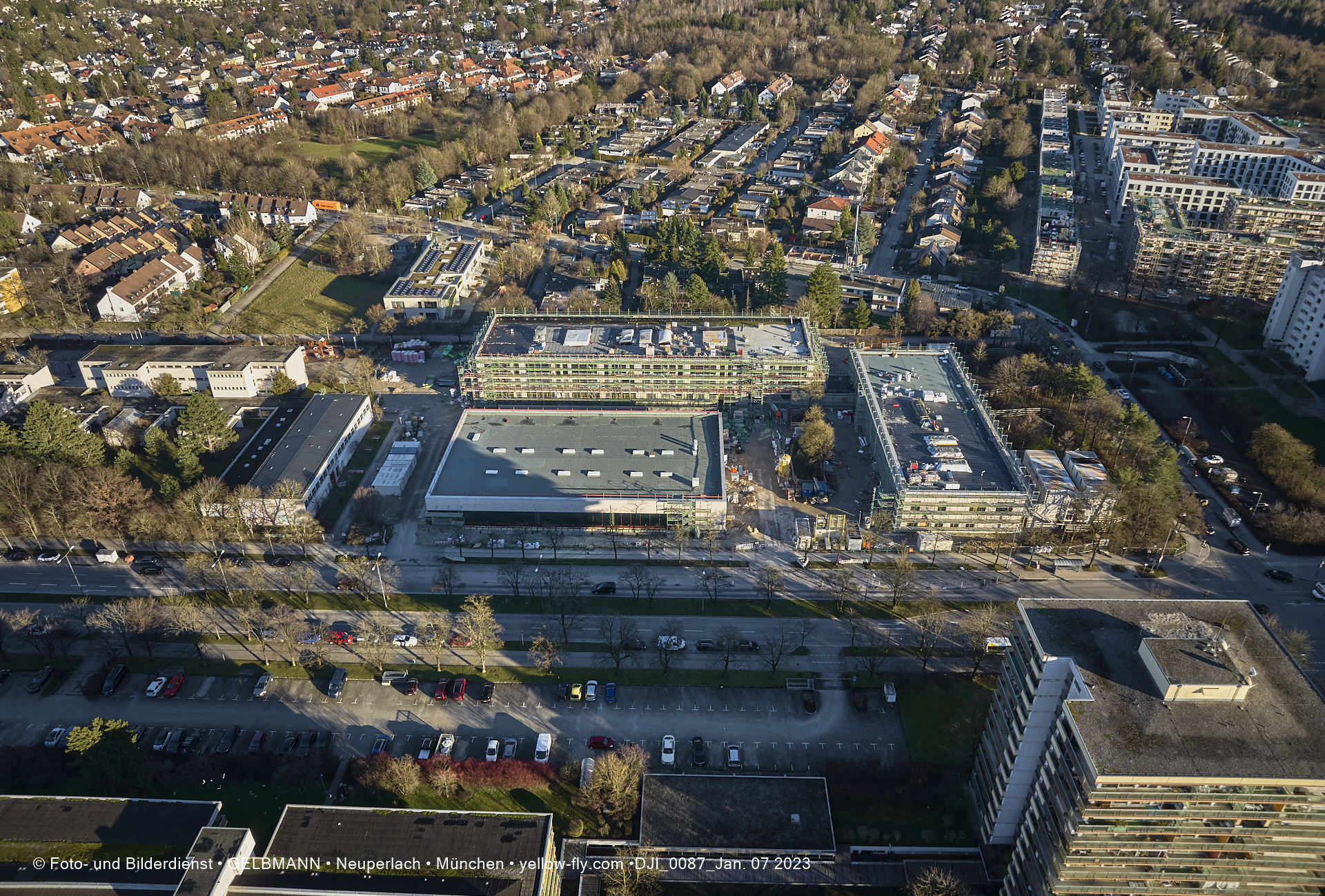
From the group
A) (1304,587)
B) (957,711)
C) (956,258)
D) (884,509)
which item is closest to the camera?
(957,711)

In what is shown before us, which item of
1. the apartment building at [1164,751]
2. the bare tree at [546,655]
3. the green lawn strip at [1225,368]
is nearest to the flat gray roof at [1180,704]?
the apartment building at [1164,751]

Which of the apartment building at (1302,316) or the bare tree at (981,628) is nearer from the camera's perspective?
the bare tree at (981,628)

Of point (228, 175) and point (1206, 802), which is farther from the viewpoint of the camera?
point (228, 175)

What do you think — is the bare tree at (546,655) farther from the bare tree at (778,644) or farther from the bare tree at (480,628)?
the bare tree at (778,644)

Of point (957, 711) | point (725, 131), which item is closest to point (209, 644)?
point (957, 711)

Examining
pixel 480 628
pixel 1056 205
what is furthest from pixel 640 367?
pixel 1056 205

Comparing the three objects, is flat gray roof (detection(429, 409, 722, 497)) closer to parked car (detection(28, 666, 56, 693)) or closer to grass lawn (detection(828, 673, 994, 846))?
grass lawn (detection(828, 673, 994, 846))

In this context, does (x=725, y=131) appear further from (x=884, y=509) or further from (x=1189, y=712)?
(x=1189, y=712)
